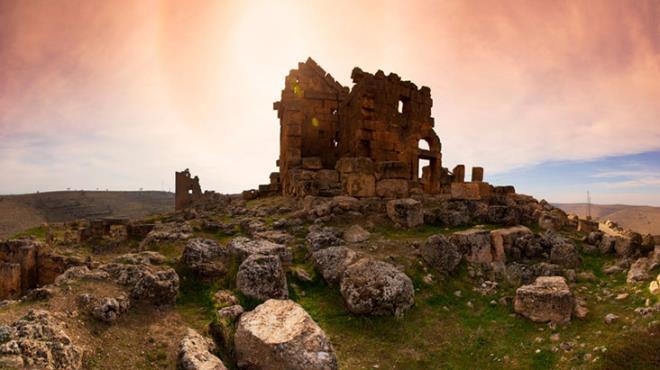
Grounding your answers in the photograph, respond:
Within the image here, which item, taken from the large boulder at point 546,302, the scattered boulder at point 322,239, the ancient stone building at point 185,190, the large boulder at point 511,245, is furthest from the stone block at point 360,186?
the ancient stone building at point 185,190

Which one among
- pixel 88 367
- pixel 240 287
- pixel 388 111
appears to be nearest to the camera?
pixel 88 367

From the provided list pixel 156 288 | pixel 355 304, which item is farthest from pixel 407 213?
pixel 156 288

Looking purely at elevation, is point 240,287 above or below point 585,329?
above

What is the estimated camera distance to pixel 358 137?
17.6 metres

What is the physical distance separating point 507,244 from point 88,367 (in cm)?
945

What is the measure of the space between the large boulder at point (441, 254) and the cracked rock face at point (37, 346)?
690 centimetres

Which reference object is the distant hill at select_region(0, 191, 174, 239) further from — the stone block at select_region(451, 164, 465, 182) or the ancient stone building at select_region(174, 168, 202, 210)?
the stone block at select_region(451, 164, 465, 182)

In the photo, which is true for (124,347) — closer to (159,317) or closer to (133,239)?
(159,317)

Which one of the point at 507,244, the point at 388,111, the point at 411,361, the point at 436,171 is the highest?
the point at 388,111

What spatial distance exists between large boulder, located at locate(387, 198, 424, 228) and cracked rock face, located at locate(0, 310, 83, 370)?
28.8 ft

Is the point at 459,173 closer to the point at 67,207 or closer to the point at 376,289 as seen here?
the point at 376,289

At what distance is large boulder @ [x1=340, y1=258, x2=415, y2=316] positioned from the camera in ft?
23.8

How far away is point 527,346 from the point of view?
646 cm

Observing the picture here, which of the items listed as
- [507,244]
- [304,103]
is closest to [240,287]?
[507,244]
